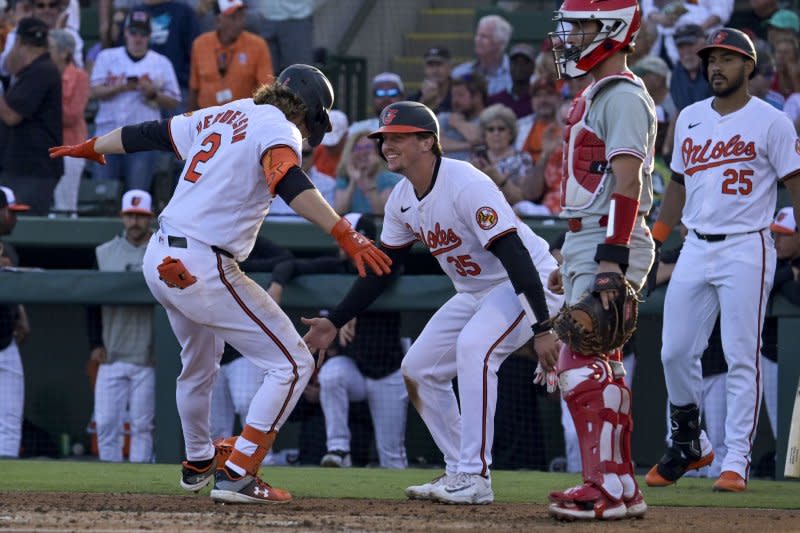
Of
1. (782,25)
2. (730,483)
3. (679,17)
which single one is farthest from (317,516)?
(679,17)

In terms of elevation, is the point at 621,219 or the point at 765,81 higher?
the point at 765,81

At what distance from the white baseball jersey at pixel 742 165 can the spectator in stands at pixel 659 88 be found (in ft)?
11.7

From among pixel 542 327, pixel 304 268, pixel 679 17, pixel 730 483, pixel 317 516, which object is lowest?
pixel 730 483

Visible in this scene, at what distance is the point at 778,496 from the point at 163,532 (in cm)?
324

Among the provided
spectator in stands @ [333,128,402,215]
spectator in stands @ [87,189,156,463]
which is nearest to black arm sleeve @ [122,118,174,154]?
spectator in stands @ [87,189,156,463]

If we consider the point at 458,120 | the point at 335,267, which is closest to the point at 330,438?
the point at 335,267

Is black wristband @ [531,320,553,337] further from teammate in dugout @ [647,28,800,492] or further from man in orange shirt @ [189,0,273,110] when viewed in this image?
man in orange shirt @ [189,0,273,110]

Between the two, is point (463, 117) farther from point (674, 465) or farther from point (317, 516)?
point (317, 516)

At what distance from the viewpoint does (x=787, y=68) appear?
416 inches

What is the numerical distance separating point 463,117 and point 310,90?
5.62 metres

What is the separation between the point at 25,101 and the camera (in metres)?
10.6

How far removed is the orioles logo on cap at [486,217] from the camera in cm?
570

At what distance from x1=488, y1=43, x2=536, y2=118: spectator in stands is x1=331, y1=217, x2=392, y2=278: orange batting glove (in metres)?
6.56

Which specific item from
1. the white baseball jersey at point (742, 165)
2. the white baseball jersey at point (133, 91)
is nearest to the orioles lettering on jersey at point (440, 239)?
the white baseball jersey at point (742, 165)
